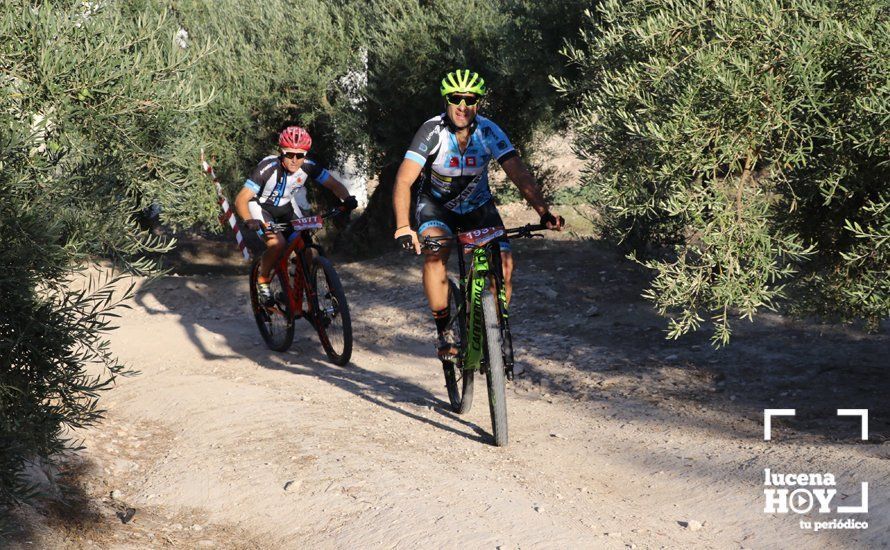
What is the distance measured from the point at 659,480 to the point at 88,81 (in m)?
4.22

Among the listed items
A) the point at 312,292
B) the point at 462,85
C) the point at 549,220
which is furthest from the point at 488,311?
the point at 312,292

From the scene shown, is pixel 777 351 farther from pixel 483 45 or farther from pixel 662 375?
pixel 483 45

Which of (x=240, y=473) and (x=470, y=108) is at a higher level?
(x=470, y=108)

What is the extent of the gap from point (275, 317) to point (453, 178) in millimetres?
3997

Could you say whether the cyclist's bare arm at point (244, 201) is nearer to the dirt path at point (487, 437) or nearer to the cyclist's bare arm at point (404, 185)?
the dirt path at point (487, 437)

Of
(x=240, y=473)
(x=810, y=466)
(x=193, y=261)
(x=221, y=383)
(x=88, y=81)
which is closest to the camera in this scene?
(x=88, y=81)

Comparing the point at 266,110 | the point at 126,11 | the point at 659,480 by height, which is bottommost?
the point at 659,480

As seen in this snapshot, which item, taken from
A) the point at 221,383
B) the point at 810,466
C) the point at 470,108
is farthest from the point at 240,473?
the point at 810,466

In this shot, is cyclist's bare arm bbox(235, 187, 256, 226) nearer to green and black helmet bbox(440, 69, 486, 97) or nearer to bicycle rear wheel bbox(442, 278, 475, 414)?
bicycle rear wheel bbox(442, 278, 475, 414)

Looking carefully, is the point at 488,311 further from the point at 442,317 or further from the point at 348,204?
the point at 348,204

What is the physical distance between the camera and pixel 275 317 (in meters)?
9.98

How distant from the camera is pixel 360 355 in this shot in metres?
9.73

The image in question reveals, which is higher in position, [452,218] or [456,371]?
[452,218]

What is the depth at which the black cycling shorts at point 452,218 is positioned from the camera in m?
6.56
